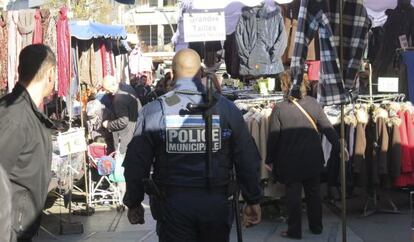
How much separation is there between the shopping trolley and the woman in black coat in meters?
2.84

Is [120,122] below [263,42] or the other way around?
below

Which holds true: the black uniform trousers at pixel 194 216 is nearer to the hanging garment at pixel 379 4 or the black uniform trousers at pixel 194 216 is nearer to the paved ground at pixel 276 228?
the paved ground at pixel 276 228

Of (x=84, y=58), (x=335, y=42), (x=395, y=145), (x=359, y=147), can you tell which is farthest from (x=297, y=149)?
(x=84, y=58)

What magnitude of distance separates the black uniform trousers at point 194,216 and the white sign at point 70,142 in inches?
145

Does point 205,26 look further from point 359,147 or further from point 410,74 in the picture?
point 410,74

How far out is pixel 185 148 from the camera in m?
4.56

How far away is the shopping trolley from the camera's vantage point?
9734mm

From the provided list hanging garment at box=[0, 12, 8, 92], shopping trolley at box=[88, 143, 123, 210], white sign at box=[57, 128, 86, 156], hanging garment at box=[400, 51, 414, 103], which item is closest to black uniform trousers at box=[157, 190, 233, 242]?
white sign at box=[57, 128, 86, 156]

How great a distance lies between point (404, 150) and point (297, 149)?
1.64m

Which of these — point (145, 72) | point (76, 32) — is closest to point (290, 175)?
point (76, 32)

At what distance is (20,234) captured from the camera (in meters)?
3.72

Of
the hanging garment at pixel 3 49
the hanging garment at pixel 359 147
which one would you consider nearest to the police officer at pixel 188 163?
the hanging garment at pixel 359 147

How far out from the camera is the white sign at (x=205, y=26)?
31.6 feet

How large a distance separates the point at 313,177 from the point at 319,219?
0.57 m
